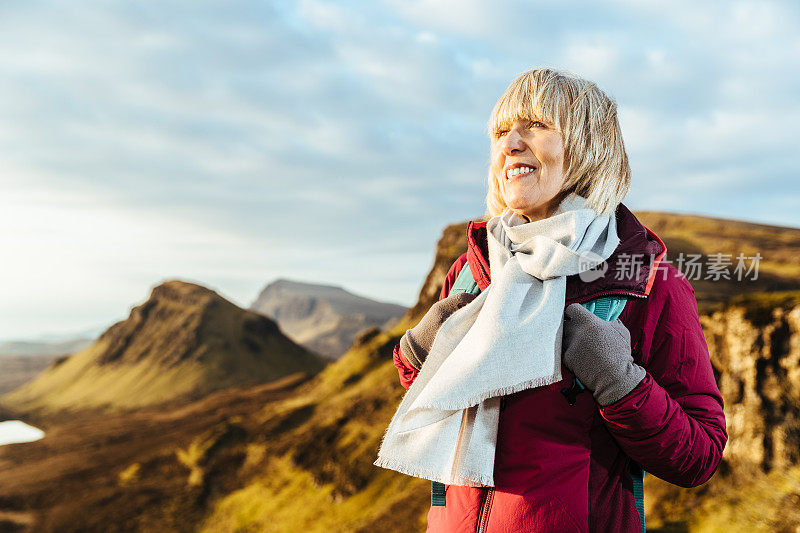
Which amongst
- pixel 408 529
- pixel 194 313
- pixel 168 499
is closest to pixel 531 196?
pixel 408 529

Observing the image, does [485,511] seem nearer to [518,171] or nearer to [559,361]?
[559,361]

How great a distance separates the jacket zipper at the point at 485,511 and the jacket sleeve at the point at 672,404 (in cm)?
52

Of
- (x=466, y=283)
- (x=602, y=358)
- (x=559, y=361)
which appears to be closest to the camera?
(x=602, y=358)

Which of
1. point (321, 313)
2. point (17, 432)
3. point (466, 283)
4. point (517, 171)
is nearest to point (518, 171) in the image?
point (517, 171)

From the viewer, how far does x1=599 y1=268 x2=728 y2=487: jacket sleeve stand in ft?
6.66

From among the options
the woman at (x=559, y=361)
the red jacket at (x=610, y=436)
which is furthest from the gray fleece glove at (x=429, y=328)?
the red jacket at (x=610, y=436)

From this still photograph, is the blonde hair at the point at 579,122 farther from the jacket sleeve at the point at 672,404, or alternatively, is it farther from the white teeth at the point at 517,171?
the jacket sleeve at the point at 672,404

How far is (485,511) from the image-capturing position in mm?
2279

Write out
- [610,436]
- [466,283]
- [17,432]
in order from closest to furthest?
[610,436] < [466,283] < [17,432]

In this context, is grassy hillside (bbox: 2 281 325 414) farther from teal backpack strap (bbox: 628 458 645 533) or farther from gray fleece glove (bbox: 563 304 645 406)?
gray fleece glove (bbox: 563 304 645 406)

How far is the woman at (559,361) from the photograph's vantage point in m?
2.12

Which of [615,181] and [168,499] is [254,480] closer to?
[168,499]

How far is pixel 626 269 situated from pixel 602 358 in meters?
0.44

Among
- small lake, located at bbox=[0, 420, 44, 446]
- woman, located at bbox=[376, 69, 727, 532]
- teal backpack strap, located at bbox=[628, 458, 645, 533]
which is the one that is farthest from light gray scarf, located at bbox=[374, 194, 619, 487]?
small lake, located at bbox=[0, 420, 44, 446]
